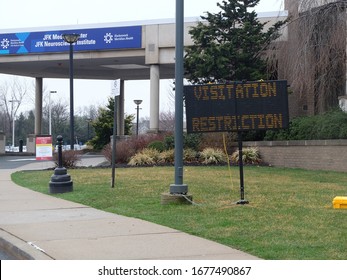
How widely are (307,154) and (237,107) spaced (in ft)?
39.5

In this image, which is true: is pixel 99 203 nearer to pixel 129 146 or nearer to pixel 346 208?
pixel 346 208

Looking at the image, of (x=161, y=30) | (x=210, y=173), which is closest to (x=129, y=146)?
(x=210, y=173)

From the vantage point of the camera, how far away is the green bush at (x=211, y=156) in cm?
2481

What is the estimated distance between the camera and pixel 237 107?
11.2 metres

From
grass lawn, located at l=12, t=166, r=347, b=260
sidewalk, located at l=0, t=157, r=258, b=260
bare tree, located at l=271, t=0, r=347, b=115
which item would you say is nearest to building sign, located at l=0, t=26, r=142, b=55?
bare tree, located at l=271, t=0, r=347, b=115

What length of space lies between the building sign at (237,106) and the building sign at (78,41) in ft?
82.3

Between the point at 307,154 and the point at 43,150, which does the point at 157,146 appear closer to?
the point at 307,154

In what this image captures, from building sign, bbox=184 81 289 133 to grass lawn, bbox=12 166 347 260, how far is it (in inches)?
65.0

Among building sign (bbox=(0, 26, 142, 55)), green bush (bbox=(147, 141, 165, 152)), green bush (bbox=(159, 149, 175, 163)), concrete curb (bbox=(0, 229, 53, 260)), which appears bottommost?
concrete curb (bbox=(0, 229, 53, 260))

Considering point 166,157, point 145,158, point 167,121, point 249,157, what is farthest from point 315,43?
point 167,121

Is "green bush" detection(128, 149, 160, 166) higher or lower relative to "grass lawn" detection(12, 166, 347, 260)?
higher

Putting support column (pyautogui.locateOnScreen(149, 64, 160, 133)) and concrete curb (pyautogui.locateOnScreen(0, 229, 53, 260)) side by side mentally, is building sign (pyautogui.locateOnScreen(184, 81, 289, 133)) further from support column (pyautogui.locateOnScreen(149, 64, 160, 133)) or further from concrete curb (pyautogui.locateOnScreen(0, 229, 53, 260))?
support column (pyautogui.locateOnScreen(149, 64, 160, 133))

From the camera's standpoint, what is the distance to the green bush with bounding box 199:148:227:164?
977 inches

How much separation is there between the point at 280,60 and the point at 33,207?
1337 centimetres
